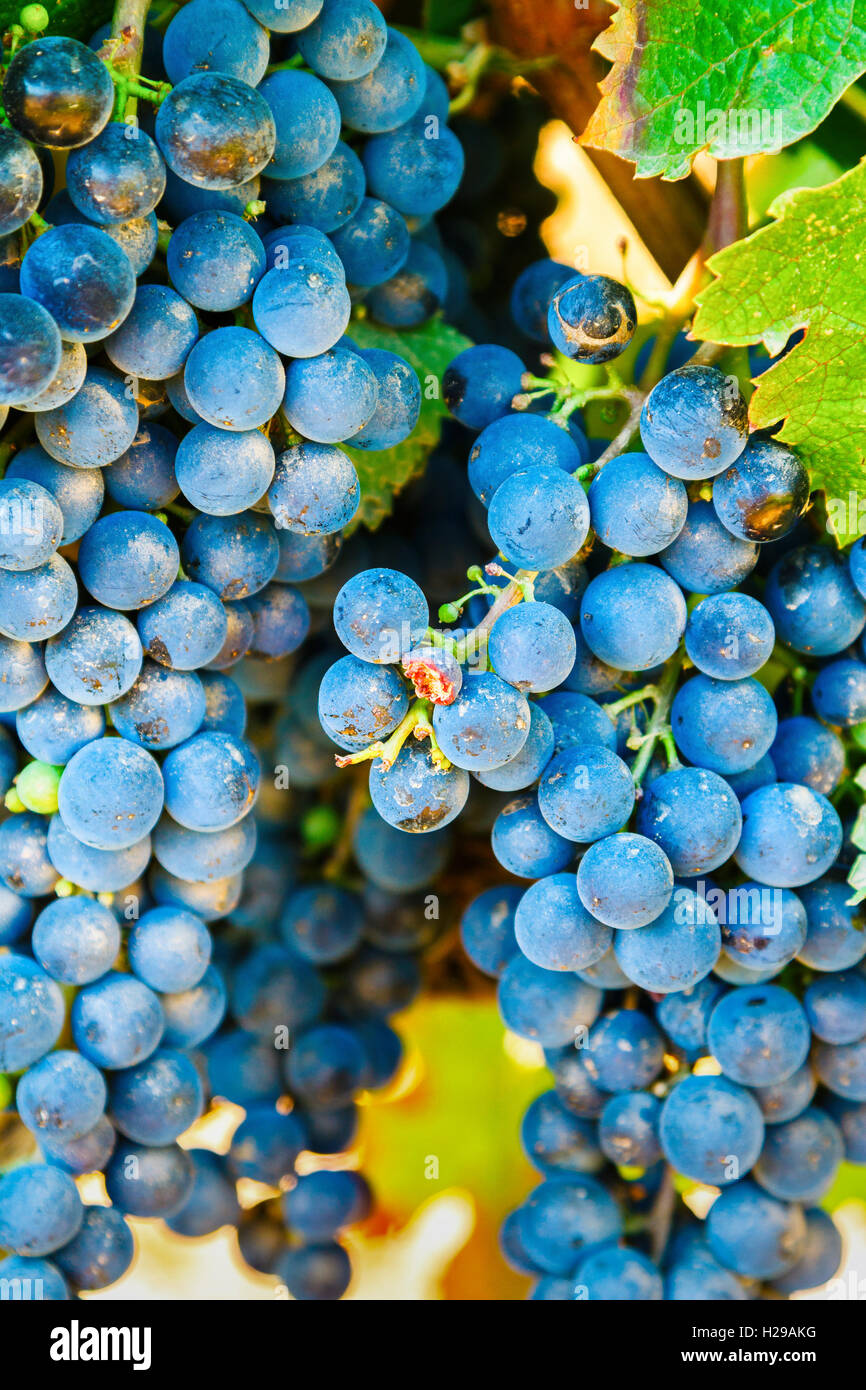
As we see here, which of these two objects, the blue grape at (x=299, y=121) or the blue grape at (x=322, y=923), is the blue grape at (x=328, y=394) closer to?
the blue grape at (x=299, y=121)

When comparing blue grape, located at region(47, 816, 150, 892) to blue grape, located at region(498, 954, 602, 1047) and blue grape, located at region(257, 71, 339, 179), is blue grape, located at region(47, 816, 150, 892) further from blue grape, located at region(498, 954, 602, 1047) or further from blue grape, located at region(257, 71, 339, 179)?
blue grape, located at region(257, 71, 339, 179)

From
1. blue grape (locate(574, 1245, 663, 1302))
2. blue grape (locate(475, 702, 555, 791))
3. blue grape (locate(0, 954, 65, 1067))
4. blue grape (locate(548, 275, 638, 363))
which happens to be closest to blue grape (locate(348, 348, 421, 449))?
blue grape (locate(548, 275, 638, 363))

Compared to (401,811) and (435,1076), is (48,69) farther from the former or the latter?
(435,1076)

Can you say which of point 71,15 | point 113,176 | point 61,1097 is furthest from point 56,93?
point 61,1097

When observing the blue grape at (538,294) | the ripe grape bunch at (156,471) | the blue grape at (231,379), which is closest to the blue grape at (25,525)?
the ripe grape bunch at (156,471)

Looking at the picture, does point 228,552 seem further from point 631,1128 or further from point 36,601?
point 631,1128

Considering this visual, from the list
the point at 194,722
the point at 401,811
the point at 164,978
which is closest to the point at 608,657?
the point at 401,811
